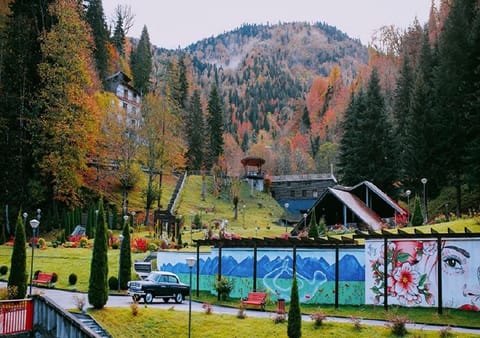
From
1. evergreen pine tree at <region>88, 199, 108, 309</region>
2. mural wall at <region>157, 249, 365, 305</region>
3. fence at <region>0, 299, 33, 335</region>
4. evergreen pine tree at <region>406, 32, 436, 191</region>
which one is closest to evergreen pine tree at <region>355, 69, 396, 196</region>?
evergreen pine tree at <region>406, 32, 436, 191</region>

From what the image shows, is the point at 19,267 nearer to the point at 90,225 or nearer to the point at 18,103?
the point at 90,225

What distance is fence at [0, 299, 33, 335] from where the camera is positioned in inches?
723

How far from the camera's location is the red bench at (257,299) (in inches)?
938

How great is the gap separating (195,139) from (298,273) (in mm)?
55246

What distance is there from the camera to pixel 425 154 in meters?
46.1

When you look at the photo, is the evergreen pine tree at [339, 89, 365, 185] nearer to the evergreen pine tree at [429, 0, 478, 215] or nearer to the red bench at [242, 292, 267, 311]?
the evergreen pine tree at [429, 0, 478, 215]

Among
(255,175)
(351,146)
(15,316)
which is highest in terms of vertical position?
(351,146)

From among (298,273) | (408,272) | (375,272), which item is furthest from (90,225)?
(408,272)

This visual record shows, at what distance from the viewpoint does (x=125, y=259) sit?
90.3 feet

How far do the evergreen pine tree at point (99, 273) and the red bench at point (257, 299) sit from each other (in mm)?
6028

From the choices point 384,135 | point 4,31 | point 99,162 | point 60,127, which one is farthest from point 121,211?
point 384,135

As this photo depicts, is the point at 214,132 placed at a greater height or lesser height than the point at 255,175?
greater

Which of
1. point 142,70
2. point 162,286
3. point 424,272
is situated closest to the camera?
point 424,272

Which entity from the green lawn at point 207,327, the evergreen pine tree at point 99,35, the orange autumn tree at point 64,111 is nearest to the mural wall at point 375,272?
the green lawn at point 207,327
